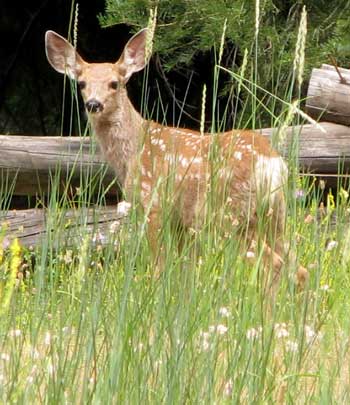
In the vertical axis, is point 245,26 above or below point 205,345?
above

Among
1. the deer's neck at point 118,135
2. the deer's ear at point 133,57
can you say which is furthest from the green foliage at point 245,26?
the deer's neck at point 118,135

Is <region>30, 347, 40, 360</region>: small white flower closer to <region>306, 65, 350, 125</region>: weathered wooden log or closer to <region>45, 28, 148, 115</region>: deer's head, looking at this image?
<region>306, 65, 350, 125</region>: weathered wooden log

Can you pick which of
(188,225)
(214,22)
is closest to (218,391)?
(188,225)

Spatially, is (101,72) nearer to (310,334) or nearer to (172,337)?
(310,334)

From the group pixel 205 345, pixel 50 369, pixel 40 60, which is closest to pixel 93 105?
pixel 205 345

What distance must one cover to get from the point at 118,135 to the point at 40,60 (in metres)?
4.34

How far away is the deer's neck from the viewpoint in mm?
7020

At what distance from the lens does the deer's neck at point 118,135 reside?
23.0 feet

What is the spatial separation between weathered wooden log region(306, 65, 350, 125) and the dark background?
164 inches

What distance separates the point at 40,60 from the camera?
443 inches

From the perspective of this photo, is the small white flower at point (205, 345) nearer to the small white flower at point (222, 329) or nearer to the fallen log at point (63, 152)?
the small white flower at point (222, 329)

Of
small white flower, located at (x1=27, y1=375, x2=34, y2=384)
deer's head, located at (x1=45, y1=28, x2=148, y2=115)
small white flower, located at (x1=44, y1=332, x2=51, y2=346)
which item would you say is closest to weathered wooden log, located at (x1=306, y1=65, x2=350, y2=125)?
deer's head, located at (x1=45, y1=28, x2=148, y2=115)

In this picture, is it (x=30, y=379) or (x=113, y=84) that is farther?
(x=113, y=84)

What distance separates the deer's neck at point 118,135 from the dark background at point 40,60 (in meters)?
3.56
